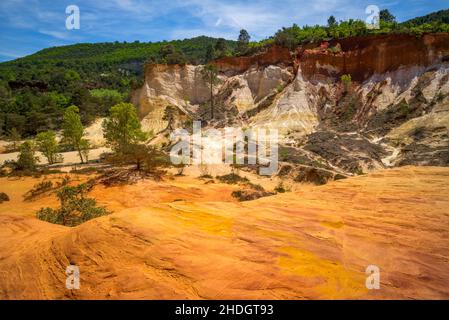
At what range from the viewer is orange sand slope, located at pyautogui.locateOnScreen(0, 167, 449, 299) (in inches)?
179

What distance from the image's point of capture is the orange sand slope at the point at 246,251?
4543 millimetres

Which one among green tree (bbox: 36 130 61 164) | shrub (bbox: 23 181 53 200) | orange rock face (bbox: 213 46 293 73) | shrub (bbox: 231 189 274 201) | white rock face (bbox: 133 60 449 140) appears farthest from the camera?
orange rock face (bbox: 213 46 293 73)

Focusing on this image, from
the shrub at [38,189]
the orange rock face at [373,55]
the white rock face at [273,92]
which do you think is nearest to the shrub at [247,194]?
the shrub at [38,189]

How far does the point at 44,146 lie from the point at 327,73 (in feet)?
103

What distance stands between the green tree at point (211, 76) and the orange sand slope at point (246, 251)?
110 ft

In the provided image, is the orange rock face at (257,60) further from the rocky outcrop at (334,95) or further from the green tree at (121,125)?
the green tree at (121,125)

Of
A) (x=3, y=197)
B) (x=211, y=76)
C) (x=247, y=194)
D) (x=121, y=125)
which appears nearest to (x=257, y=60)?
(x=211, y=76)

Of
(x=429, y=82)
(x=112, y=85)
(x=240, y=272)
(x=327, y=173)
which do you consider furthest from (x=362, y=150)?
(x=112, y=85)

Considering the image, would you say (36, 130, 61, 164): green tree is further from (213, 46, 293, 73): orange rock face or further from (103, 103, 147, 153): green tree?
(213, 46, 293, 73): orange rock face

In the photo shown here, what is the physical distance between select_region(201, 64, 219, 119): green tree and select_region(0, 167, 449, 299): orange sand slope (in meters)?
33.5

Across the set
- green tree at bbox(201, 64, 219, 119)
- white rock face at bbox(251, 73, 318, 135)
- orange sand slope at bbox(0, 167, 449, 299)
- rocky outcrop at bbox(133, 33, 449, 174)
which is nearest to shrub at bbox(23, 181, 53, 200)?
orange sand slope at bbox(0, 167, 449, 299)

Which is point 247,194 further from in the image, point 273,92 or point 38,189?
point 273,92

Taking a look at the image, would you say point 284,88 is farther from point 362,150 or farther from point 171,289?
point 171,289

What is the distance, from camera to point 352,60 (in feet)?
121
